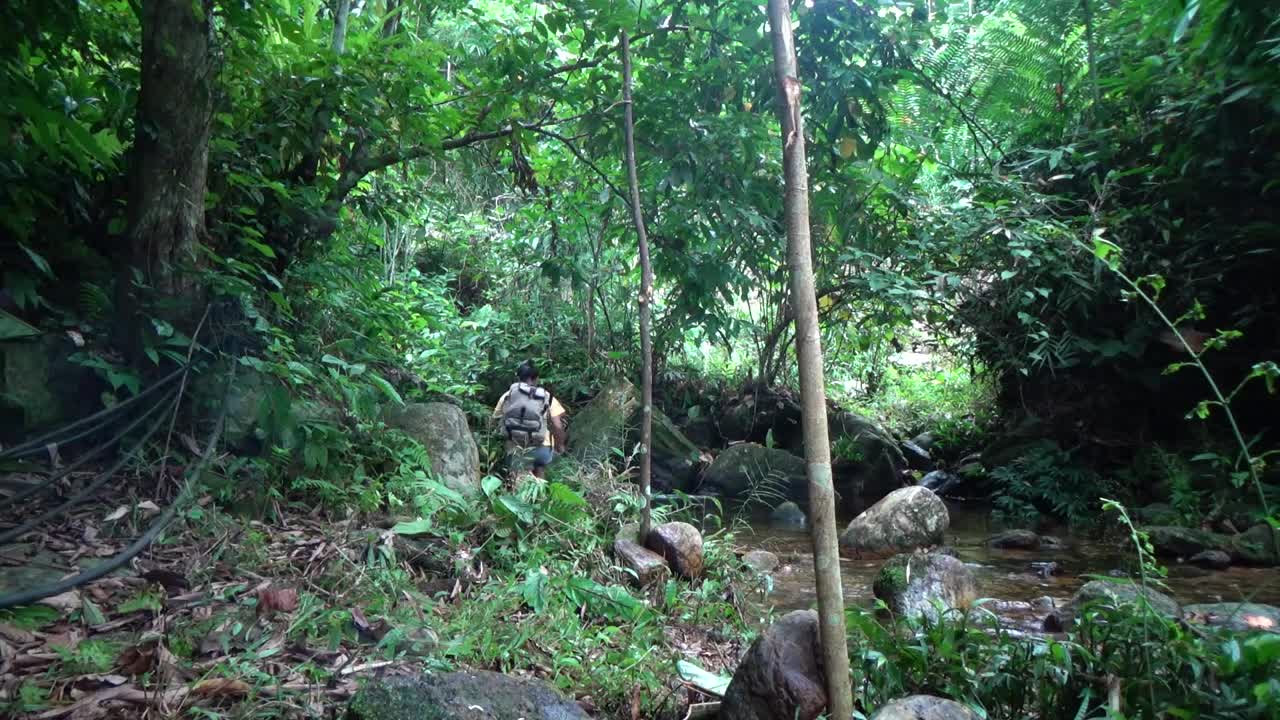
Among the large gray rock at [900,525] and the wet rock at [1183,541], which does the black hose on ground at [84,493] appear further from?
the wet rock at [1183,541]

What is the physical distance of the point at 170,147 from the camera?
4391 mm

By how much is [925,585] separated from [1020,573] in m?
2.39

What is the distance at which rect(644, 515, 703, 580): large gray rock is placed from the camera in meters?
5.11

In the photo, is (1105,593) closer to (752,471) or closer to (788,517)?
(788,517)

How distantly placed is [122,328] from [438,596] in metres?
2.42

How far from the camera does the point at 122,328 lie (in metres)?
4.52

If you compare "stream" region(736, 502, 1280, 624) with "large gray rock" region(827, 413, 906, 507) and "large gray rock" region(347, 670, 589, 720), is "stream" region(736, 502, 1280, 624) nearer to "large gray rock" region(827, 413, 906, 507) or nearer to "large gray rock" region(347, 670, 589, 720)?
"large gray rock" region(827, 413, 906, 507)

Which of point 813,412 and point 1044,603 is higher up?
point 813,412

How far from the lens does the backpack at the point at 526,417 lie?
299 inches

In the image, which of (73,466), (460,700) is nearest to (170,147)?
(73,466)

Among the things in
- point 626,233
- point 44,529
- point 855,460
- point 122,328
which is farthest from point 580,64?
point 855,460

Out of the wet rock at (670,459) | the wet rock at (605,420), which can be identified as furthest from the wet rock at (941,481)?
the wet rock at (605,420)

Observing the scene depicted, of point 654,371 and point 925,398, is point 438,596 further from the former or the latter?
point 925,398

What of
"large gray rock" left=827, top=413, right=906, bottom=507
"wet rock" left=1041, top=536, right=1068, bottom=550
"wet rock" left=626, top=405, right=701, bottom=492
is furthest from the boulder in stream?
"wet rock" left=626, top=405, right=701, bottom=492
